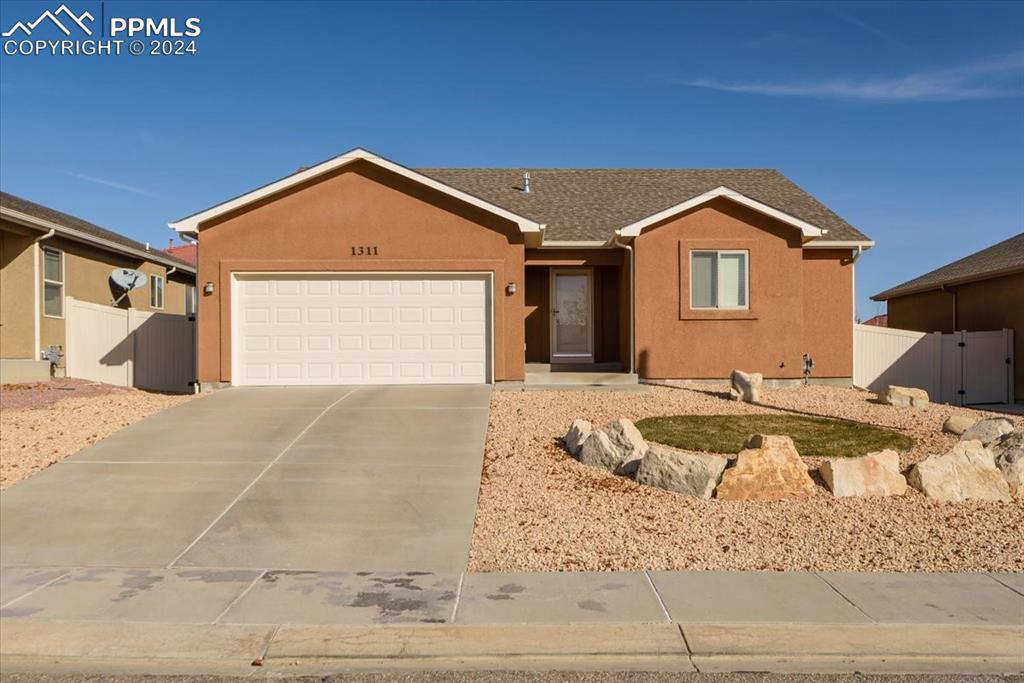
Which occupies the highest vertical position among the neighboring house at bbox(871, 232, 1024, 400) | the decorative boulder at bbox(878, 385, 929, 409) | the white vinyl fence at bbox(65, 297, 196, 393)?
the neighboring house at bbox(871, 232, 1024, 400)

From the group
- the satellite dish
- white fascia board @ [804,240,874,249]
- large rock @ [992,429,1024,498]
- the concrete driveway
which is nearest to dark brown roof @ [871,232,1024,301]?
white fascia board @ [804,240,874,249]

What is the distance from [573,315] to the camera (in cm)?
1902

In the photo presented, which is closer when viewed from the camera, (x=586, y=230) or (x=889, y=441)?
(x=889, y=441)

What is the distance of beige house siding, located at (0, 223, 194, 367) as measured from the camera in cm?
1755

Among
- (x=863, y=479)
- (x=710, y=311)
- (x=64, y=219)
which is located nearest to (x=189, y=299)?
(x=64, y=219)

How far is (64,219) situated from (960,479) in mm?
21993

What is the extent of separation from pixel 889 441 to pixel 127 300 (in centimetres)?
2008

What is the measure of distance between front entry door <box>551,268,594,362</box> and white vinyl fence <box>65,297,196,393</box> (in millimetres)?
8745

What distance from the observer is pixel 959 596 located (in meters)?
5.82

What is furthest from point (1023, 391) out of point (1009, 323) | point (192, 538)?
point (192, 538)

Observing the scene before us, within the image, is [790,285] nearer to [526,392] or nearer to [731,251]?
[731,251]

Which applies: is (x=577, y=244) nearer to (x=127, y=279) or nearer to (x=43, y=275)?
(x=127, y=279)

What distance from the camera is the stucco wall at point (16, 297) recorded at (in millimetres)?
17484

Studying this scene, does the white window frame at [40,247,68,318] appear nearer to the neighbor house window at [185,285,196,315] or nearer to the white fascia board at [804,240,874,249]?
the neighbor house window at [185,285,196,315]
